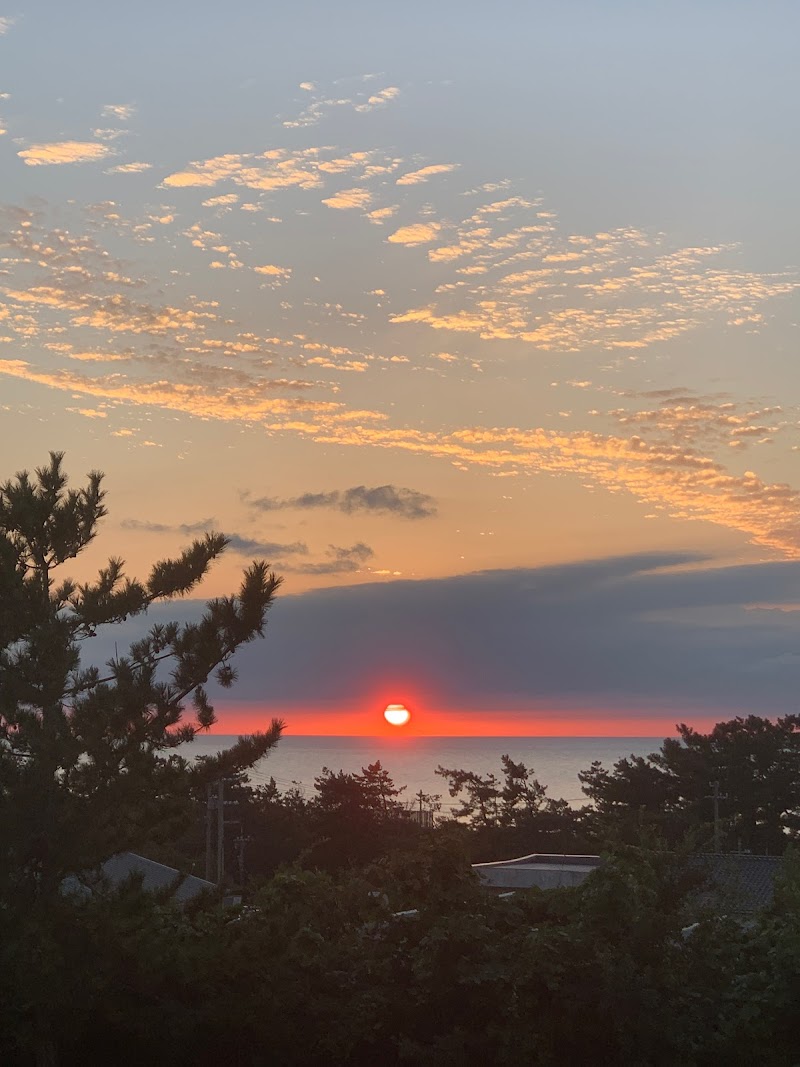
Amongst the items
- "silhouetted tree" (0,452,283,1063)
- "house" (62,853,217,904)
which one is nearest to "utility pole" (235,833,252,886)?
"house" (62,853,217,904)

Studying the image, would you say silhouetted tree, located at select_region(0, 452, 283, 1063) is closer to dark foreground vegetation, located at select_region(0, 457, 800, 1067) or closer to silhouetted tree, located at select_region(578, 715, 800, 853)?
dark foreground vegetation, located at select_region(0, 457, 800, 1067)

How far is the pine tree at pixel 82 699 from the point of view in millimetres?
9430

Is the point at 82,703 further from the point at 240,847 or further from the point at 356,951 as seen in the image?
the point at 240,847

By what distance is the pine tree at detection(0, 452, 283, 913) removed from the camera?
371 inches

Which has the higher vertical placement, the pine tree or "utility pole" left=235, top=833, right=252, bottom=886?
the pine tree

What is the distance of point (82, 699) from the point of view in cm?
1055

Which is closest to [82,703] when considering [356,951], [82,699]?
[82,699]

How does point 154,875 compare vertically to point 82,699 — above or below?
below

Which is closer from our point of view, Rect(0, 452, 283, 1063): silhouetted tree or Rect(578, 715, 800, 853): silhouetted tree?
Rect(0, 452, 283, 1063): silhouetted tree

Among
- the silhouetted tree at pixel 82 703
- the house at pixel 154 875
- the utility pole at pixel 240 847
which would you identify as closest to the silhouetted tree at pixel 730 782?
the utility pole at pixel 240 847

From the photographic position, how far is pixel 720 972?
7.58 meters

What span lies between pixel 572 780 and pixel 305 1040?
182 meters

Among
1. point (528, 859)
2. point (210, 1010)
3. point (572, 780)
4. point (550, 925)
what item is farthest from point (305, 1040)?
point (572, 780)

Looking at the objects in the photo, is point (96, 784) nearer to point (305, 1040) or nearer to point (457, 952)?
point (305, 1040)
